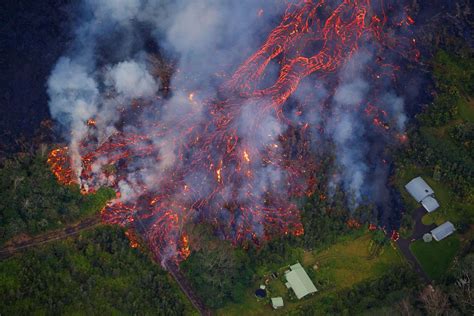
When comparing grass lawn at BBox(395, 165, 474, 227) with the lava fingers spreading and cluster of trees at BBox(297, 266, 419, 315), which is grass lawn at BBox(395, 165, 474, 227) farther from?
the lava fingers spreading

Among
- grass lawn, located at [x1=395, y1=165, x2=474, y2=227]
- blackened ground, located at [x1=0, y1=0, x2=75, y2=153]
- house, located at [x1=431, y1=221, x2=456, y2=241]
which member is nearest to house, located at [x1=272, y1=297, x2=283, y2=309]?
grass lawn, located at [x1=395, y1=165, x2=474, y2=227]

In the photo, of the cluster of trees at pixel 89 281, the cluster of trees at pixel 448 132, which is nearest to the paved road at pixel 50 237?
the cluster of trees at pixel 89 281

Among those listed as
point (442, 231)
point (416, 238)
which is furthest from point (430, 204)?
point (416, 238)

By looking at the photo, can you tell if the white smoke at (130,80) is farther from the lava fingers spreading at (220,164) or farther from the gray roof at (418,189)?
the gray roof at (418,189)

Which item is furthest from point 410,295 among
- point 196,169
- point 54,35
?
point 54,35

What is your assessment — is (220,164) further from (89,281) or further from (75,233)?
(89,281)

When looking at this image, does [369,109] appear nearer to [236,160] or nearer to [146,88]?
[236,160]
